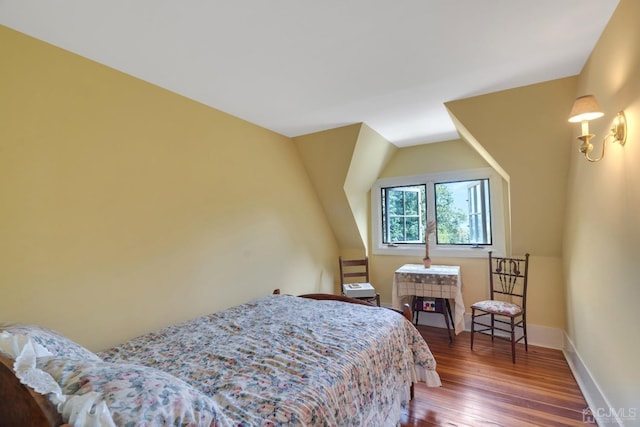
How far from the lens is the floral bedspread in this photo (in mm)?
1261

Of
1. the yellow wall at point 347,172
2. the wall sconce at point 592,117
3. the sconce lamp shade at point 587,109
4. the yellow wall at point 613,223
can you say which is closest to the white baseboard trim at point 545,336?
the yellow wall at point 613,223

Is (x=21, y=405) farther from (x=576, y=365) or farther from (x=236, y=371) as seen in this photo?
(x=576, y=365)

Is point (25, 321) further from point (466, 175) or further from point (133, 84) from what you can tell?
point (466, 175)

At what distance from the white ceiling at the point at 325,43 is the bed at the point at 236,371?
1583mm

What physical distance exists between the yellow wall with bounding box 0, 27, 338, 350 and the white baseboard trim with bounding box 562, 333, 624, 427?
2.79 meters

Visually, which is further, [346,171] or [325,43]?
[346,171]

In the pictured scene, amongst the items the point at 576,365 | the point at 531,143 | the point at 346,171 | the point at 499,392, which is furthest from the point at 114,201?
the point at 576,365

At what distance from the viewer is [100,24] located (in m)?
1.61

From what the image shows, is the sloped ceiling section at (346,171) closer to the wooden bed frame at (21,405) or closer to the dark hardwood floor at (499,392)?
the dark hardwood floor at (499,392)

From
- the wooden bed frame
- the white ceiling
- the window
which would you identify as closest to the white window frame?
the window

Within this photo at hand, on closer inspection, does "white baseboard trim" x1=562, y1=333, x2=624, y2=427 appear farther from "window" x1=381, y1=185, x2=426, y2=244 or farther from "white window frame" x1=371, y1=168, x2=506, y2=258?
"window" x1=381, y1=185, x2=426, y2=244

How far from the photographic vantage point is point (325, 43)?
1811 millimetres

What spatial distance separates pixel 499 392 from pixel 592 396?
0.59 m

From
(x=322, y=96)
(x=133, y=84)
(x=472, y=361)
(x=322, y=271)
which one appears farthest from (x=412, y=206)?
(x=133, y=84)
